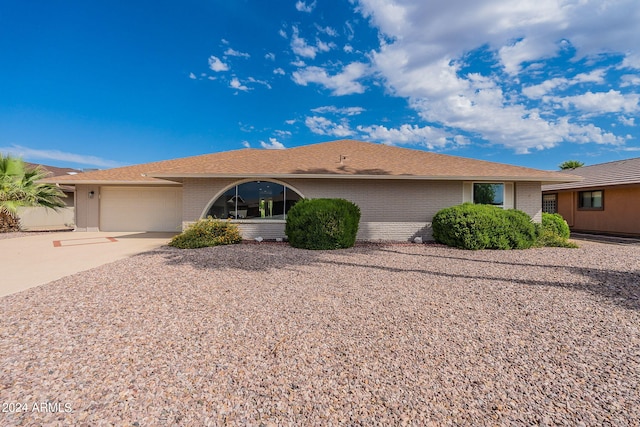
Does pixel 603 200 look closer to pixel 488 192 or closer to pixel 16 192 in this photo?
pixel 488 192

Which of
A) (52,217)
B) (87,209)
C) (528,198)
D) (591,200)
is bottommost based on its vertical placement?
(52,217)

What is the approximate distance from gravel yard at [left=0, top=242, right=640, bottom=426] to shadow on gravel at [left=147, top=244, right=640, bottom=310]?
0.25ft

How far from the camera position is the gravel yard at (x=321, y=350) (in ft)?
6.81

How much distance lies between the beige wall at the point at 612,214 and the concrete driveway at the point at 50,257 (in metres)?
20.7

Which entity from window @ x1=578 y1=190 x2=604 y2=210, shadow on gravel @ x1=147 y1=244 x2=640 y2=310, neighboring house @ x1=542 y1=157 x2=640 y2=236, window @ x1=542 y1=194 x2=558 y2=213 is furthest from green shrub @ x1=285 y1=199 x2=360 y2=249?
window @ x1=542 y1=194 x2=558 y2=213

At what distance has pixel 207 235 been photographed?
943cm

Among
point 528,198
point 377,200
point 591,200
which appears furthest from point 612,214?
point 377,200

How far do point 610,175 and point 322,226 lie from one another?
55.2ft

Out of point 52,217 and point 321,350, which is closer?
point 321,350

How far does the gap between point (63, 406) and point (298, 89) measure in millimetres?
19349

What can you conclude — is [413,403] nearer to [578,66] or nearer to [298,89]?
[578,66]

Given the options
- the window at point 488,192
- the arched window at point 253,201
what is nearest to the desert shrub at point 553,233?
the window at point 488,192

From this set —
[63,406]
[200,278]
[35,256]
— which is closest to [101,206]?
[35,256]

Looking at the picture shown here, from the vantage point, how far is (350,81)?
712 inches
